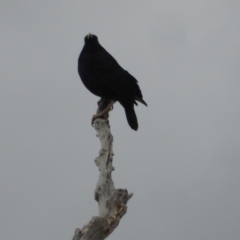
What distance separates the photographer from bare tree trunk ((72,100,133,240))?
25.6 ft

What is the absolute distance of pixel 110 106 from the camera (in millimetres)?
11055

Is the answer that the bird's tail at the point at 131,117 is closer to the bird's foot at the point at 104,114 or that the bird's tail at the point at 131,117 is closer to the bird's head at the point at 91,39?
the bird's foot at the point at 104,114

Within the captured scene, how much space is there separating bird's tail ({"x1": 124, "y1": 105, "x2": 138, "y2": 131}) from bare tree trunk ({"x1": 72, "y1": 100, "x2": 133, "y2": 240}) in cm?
139

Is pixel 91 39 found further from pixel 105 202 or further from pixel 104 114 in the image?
pixel 105 202

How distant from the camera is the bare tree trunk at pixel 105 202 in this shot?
7789 millimetres

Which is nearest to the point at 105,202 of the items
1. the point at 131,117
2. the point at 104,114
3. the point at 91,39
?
the point at 104,114

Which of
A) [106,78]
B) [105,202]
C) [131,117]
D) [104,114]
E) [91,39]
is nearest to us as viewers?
[105,202]

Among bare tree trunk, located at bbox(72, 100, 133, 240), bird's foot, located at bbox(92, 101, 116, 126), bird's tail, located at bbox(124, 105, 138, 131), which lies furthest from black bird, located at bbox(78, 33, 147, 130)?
bare tree trunk, located at bbox(72, 100, 133, 240)

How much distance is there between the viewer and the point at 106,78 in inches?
445

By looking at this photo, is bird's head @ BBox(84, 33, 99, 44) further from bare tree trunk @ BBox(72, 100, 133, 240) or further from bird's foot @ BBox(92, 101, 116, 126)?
bare tree trunk @ BBox(72, 100, 133, 240)

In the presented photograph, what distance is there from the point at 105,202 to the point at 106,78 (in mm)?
3301

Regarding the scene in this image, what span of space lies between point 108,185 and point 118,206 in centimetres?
32

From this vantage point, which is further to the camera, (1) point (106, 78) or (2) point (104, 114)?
(1) point (106, 78)

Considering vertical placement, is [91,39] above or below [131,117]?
above
